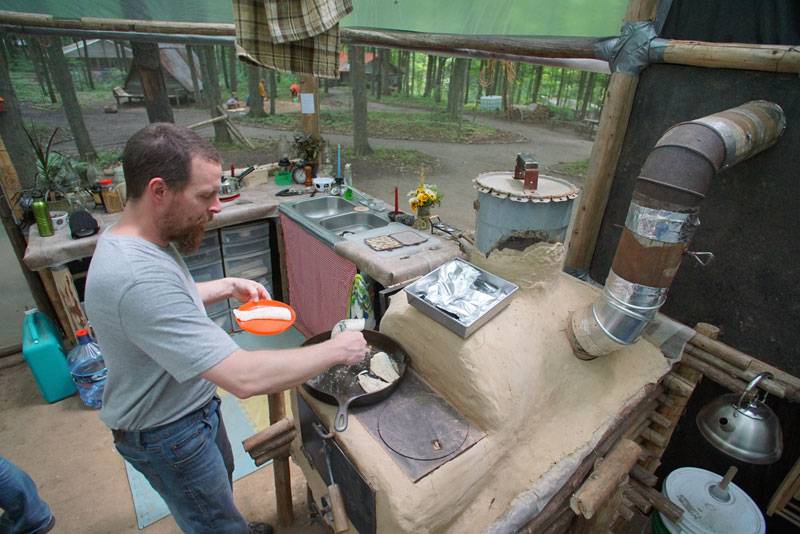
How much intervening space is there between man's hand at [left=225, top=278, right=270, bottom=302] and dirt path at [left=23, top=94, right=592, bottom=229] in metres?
6.27

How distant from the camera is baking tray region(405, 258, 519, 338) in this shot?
213 centimetres

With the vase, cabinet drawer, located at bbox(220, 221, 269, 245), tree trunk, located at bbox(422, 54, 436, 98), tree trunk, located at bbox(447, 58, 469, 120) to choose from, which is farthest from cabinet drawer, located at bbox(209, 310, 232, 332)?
tree trunk, located at bbox(422, 54, 436, 98)

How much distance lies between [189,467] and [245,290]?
0.96m

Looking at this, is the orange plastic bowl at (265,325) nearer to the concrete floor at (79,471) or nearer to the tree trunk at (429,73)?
the concrete floor at (79,471)

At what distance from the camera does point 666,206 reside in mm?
1862

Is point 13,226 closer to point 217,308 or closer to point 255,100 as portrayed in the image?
point 217,308

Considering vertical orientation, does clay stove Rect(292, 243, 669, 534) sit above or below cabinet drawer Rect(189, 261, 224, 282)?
above

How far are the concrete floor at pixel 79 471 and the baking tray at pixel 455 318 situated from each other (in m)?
2.14

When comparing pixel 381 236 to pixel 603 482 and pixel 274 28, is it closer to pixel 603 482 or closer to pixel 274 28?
pixel 274 28

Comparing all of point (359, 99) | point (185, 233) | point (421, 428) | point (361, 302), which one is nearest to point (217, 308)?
point (361, 302)

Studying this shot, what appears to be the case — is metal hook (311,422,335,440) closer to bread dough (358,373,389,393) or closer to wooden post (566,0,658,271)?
bread dough (358,373,389,393)

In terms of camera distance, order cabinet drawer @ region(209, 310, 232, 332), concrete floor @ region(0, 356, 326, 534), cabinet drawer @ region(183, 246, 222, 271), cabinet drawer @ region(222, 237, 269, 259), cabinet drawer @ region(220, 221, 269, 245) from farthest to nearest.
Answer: cabinet drawer @ region(209, 310, 232, 332), cabinet drawer @ region(222, 237, 269, 259), cabinet drawer @ region(220, 221, 269, 245), cabinet drawer @ region(183, 246, 222, 271), concrete floor @ region(0, 356, 326, 534)

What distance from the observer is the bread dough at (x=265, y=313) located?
7.50 feet

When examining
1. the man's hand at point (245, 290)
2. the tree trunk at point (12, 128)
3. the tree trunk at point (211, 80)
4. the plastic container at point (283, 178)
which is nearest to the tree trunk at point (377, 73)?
the tree trunk at point (211, 80)
